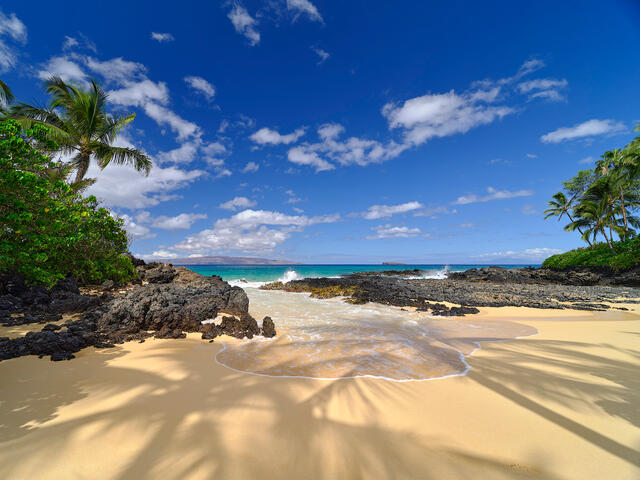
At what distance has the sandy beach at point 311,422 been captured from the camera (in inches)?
79.6

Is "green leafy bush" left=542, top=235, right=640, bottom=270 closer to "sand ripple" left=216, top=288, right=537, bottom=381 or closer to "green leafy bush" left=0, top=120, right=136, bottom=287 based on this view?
"sand ripple" left=216, top=288, right=537, bottom=381

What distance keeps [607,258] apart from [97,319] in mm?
38051

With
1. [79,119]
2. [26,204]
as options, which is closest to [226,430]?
[26,204]

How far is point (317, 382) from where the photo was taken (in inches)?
143

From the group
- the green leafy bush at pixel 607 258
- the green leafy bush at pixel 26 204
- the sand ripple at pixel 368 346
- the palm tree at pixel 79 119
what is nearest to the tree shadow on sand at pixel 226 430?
the sand ripple at pixel 368 346

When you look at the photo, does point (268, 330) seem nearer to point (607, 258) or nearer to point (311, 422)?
point (311, 422)

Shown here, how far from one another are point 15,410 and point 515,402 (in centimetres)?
587

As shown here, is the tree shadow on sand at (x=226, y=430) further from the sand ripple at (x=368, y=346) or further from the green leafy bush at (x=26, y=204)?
the green leafy bush at (x=26, y=204)

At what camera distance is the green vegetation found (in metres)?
21.1

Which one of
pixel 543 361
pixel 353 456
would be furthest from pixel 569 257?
pixel 353 456

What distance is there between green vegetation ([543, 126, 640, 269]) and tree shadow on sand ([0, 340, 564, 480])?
99.5ft

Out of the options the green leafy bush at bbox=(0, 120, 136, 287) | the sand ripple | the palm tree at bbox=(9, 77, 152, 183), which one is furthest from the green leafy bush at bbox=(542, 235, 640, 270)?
the palm tree at bbox=(9, 77, 152, 183)

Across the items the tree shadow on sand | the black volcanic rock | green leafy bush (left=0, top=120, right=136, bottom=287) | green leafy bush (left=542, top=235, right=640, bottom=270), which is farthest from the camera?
green leafy bush (left=542, top=235, right=640, bottom=270)

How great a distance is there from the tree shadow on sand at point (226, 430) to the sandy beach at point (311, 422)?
0.01 meters
